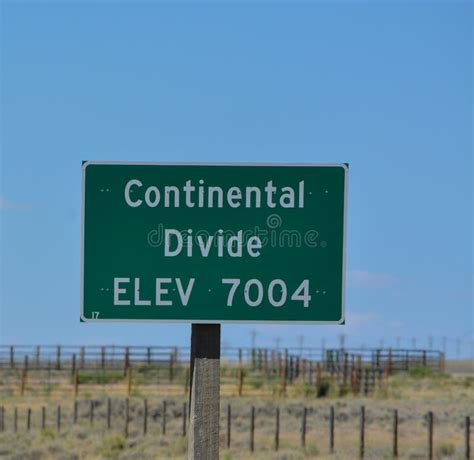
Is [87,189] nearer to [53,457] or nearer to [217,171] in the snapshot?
[217,171]

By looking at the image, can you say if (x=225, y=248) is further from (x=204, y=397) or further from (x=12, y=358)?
(x=12, y=358)

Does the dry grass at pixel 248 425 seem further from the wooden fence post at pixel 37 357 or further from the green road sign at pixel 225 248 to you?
the green road sign at pixel 225 248

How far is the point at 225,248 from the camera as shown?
6414 millimetres

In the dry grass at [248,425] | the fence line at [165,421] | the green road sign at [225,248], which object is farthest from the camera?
the fence line at [165,421]

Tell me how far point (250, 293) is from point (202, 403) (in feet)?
1.97

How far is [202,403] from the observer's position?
640cm

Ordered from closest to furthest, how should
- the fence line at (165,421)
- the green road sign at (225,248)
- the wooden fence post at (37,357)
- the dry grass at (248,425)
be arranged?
the green road sign at (225,248) < the dry grass at (248,425) < the fence line at (165,421) < the wooden fence post at (37,357)

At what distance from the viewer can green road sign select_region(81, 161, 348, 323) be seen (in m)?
6.38

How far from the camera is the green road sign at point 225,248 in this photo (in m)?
6.38

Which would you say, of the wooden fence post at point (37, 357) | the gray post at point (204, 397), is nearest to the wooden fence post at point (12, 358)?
the wooden fence post at point (37, 357)

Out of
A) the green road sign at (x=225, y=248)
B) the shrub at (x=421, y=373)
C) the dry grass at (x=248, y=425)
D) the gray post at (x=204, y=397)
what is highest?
the green road sign at (x=225, y=248)

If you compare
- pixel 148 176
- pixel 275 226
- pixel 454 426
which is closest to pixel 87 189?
pixel 148 176

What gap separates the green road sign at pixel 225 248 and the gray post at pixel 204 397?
0.50 ft

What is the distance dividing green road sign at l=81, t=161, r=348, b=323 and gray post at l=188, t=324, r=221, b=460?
0.15 m
